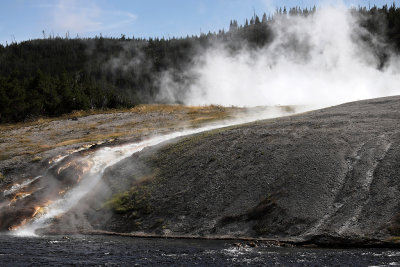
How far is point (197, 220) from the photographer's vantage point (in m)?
25.9

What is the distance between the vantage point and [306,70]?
294 feet

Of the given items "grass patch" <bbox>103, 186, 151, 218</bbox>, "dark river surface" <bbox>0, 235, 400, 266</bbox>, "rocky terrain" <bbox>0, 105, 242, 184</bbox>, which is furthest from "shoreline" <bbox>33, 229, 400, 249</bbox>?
"rocky terrain" <bbox>0, 105, 242, 184</bbox>

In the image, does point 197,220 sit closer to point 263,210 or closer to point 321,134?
point 263,210

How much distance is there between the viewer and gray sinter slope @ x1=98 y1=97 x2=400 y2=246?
22.9 m

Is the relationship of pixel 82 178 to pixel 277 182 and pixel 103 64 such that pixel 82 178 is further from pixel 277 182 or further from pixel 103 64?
pixel 103 64

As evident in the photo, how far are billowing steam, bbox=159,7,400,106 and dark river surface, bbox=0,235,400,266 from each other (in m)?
50.9

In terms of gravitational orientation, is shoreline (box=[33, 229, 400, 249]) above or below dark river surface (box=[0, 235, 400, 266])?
below

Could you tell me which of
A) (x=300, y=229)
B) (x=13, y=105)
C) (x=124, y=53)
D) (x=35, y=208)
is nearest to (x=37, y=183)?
(x=35, y=208)

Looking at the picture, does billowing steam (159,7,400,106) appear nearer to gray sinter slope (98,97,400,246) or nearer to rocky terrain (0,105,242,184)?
rocky terrain (0,105,242,184)

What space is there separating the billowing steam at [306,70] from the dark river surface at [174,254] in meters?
50.9

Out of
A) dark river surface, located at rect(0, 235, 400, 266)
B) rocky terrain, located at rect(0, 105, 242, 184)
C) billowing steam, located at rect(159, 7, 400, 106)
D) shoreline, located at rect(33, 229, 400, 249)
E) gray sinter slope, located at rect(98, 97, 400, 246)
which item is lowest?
shoreline, located at rect(33, 229, 400, 249)

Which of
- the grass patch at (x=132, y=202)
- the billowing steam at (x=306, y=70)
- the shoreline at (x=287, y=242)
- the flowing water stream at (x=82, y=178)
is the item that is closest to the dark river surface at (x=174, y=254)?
the shoreline at (x=287, y=242)

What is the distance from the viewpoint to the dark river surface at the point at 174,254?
58.9ft

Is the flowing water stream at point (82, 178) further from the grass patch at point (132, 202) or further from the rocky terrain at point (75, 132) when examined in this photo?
the grass patch at point (132, 202)
